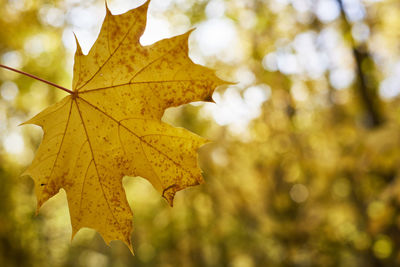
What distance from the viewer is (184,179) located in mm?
1426

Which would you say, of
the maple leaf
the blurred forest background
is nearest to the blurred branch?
the blurred forest background

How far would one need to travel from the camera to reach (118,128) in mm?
1458

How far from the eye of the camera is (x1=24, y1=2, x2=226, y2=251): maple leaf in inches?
53.4

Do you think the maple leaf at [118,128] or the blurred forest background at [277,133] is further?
the blurred forest background at [277,133]

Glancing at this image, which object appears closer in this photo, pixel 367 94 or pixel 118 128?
pixel 118 128

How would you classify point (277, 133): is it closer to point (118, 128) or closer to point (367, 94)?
point (367, 94)

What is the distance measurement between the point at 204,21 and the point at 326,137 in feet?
10.8

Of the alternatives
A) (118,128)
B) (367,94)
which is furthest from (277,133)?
(118,128)

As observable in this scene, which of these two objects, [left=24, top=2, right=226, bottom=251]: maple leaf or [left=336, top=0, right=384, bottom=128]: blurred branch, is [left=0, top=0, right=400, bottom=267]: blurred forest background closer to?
[left=336, top=0, right=384, bottom=128]: blurred branch

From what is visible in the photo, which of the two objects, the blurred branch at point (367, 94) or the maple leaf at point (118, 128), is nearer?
the maple leaf at point (118, 128)

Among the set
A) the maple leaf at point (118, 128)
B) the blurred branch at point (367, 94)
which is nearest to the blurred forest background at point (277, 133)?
the blurred branch at point (367, 94)

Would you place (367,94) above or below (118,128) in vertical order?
below

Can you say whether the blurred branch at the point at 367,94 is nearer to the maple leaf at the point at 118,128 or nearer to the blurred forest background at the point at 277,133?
the blurred forest background at the point at 277,133

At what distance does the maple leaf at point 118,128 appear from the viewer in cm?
136
